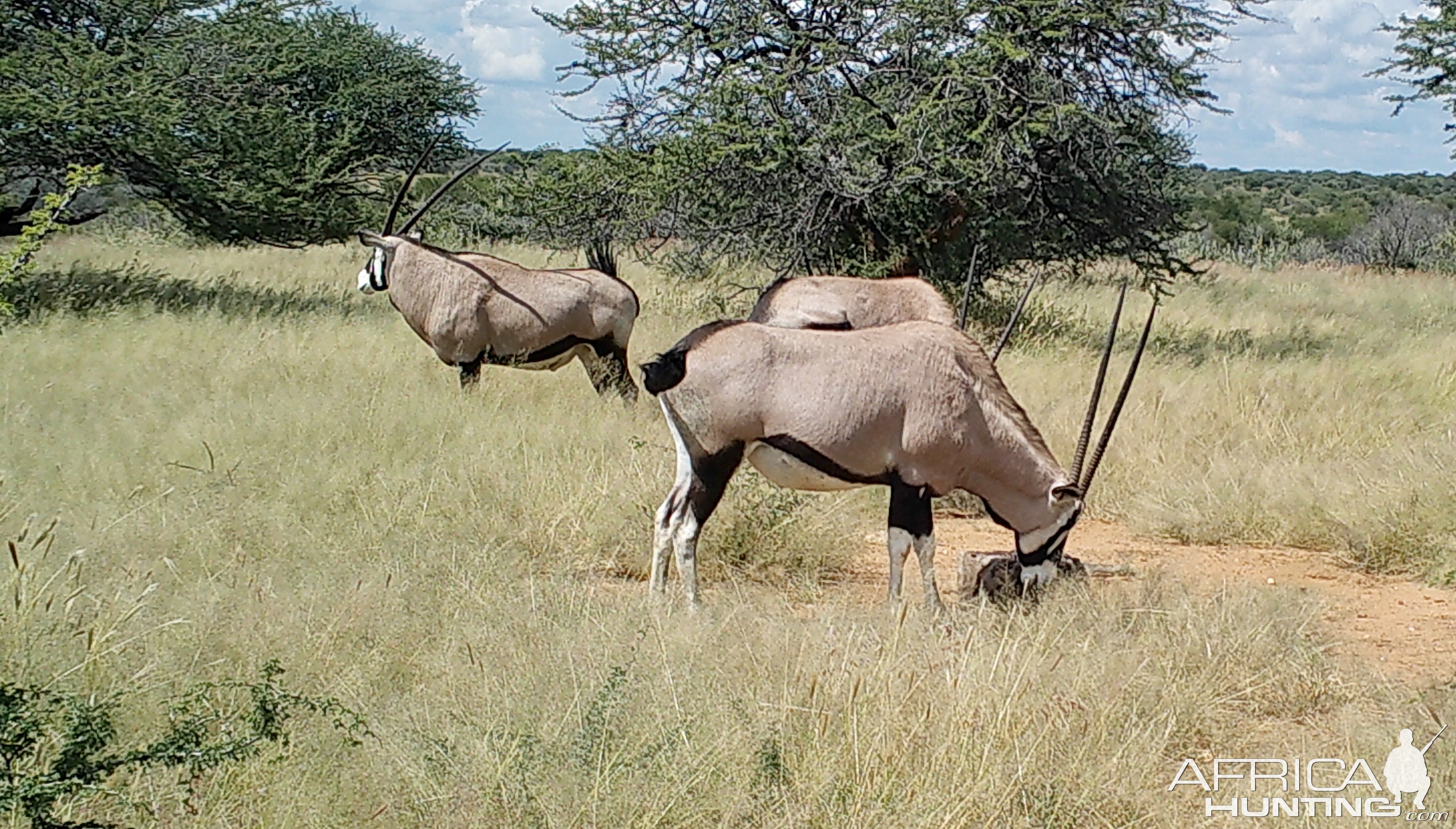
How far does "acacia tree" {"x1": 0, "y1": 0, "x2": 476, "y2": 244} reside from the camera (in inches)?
576

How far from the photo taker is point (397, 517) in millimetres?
6520

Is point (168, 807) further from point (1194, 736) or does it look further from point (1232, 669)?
point (1232, 669)

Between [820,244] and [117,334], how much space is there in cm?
662

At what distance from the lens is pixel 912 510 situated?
550cm

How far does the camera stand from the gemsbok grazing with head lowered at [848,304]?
737 centimetres

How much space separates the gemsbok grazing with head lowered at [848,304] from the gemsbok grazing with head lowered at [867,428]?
1652mm

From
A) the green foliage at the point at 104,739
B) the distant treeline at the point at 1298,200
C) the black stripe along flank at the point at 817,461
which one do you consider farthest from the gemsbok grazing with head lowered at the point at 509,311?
the distant treeline at the point at 1298,200

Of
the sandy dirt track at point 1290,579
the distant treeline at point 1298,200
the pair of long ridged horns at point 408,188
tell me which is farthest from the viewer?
the distant treeline at point 1298,200

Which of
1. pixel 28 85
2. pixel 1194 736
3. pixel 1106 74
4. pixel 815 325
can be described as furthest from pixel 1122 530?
pixel 28 85

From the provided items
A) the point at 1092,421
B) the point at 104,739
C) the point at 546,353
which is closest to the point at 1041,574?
the point at 1092,421

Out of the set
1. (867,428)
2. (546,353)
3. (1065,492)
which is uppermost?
(867,428)

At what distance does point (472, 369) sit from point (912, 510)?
5.22 metres

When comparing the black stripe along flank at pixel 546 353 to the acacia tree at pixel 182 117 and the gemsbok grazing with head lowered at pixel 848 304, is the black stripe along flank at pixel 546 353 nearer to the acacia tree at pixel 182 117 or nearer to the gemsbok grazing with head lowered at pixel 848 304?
the gemsbok grazing with head lowered at pixel 848 304

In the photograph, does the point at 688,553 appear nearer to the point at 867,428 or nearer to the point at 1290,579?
the point at 867,428
